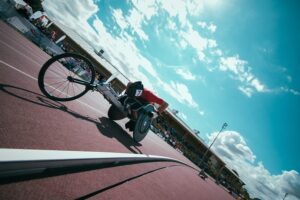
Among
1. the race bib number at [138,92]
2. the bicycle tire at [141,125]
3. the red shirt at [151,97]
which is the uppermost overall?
the red shirt at [151,97]

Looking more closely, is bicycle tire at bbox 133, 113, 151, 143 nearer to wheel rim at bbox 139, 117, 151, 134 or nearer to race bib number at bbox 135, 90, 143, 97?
wheel rim at bbox 139, 117, 151, 134

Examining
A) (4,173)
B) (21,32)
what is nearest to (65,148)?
(4,173)

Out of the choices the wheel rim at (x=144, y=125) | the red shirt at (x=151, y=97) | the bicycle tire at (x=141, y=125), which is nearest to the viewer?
the bicycle tire at (x=141, y=125)

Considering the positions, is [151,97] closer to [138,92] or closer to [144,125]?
[138,92]

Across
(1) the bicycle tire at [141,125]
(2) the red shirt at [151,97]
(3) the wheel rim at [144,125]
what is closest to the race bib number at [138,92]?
(2) the red shirt at [151,97]

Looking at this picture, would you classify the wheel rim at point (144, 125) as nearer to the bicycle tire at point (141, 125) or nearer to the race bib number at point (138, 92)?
the bicycle tire at point (141, 125)

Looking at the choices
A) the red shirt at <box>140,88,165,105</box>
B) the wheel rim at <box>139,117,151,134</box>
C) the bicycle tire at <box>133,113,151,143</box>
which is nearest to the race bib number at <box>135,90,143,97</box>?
the red shirt at <box>140,88,165,105</box>

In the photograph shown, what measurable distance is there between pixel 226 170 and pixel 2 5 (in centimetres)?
4432

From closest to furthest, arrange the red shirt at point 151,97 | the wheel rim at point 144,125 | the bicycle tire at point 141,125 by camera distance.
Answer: the bicycle tire at point 141,125
the wheel rim at point 144,125
the red shirt at point 151,97

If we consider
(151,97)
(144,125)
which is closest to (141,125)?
(144,125)

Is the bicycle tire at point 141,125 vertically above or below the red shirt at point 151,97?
below

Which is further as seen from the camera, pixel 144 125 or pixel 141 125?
pixel 144 125

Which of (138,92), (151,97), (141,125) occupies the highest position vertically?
(151,97)

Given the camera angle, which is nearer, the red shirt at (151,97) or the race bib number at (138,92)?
the race bib number at (138,92)
